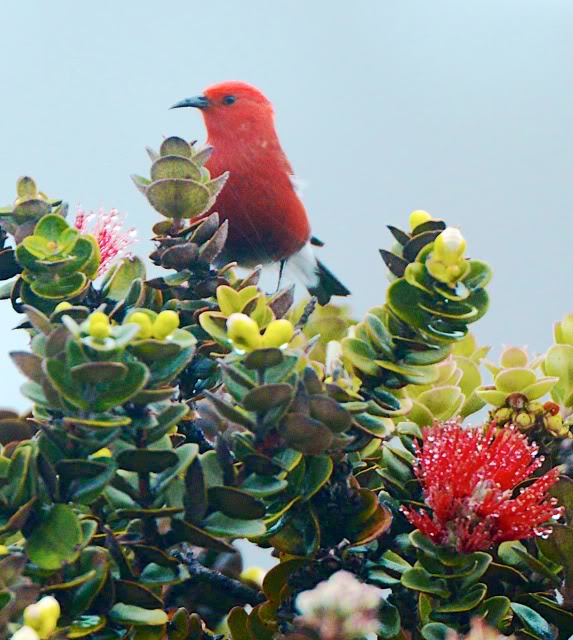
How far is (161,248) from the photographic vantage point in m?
1.16

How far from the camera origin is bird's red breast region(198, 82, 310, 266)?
2.67 meters

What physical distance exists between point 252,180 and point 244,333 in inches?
77.6

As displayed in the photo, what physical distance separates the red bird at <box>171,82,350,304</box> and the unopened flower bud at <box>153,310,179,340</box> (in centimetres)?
180

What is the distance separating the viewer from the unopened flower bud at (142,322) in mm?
744

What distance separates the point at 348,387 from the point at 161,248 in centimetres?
35

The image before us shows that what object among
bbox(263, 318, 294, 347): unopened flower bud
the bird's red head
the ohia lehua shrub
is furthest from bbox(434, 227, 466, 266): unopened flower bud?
the bird's red head

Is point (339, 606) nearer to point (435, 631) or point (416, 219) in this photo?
point (435, 631)

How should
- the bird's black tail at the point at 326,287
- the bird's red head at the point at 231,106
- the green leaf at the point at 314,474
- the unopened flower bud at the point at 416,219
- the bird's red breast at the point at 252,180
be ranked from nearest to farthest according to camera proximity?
the green leaf at the point at 314,474
the unopened flower bud at the point at 416,219
the bird's red breast at the point at 252,180
the bird's red head at the point at 231,106
the bird's black tail at the point at 326,287

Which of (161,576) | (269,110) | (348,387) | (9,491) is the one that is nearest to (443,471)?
(348,387)

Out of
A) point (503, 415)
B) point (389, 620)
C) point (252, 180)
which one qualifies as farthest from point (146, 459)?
point (252, 180)

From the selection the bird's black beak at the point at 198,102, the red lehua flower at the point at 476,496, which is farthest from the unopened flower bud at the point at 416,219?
the bird's black beak at the point at 198,102

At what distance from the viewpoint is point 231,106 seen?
302 centimetres

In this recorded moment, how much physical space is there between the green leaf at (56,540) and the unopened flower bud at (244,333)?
18 cm

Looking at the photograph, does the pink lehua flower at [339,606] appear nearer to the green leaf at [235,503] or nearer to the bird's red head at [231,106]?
the green leaf at [235,503]
